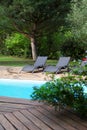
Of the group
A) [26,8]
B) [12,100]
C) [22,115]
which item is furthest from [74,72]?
[26,8]

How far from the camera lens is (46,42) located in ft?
66.8

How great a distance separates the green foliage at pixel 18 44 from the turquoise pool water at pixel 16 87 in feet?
34.5

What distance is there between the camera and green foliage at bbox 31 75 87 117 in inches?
149

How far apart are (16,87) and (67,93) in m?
5.60

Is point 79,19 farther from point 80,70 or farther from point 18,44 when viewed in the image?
point 80,70

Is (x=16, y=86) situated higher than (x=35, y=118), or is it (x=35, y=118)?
(x=35, y=118)

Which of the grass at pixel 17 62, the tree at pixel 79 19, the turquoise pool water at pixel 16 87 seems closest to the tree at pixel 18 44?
the grass at pixel 17 62

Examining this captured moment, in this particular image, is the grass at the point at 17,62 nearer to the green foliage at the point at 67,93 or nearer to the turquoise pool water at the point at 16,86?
the turquoise pool water at the point at 16,86

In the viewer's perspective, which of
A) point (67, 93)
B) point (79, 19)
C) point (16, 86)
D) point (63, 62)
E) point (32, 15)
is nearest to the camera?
point (67, 93)

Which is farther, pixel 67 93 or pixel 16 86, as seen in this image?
pixel 16 86

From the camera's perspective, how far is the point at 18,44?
20.8 m

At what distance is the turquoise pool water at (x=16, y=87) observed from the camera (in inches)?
337

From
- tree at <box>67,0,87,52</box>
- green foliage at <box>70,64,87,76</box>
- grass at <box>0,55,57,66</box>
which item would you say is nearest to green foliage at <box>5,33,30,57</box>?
grass at <box>0,55,57,66</box>

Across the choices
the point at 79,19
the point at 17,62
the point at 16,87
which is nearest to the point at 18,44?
the point at 17,62
